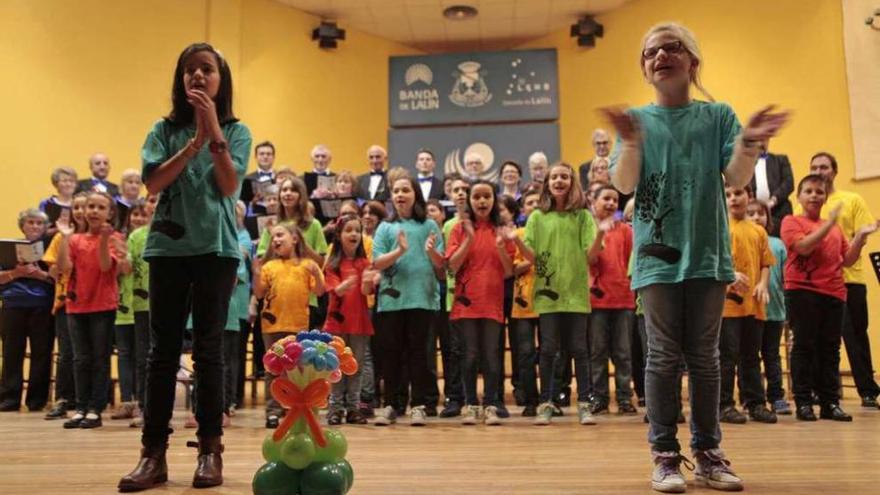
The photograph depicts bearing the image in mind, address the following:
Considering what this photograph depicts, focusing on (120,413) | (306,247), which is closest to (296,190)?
(306,247)

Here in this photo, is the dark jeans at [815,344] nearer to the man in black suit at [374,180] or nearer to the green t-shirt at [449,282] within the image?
the green t-shirt at [449,282]

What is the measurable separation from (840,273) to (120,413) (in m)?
3.84

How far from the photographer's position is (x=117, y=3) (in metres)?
7.11

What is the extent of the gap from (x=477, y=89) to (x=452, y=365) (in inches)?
183

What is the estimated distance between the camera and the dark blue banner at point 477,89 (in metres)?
8.15

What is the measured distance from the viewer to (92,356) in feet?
12.9

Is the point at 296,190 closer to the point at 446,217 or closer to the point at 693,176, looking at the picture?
the point at 446,217

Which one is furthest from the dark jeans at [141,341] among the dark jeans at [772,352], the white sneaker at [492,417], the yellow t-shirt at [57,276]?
the dark jeans at [772,352]

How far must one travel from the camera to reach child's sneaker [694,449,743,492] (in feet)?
6.24

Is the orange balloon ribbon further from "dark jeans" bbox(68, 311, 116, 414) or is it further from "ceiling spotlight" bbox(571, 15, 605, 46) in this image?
"ceiling spotlight" bbox(571, 15, 605, 46)

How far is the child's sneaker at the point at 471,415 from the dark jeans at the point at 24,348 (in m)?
2.95

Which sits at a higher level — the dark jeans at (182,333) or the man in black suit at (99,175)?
the man in black suit at (99,175)

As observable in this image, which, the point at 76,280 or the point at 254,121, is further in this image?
the point at 254,121

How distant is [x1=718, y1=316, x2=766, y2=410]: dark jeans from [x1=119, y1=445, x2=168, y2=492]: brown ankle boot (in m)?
2.59
